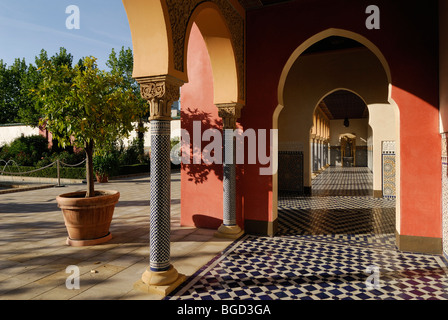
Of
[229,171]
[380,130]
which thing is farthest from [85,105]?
[380,130]

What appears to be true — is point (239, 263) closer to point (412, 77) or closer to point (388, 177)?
point (412, 77)

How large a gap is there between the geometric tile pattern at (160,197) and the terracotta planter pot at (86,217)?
1613 mm

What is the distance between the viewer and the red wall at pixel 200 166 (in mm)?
5098

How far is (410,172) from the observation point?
404cm

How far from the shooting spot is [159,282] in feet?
9.35

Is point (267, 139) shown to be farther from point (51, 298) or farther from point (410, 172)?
point (51, 298)

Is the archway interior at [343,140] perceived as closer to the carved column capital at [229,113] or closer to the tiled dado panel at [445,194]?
the carved column capital at [229,113]

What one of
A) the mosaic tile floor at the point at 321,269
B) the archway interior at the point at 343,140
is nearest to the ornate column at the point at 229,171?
the mosaic tile floor at the point at 321,269

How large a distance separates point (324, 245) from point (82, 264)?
3270 mm

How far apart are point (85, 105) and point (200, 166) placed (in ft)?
6.79

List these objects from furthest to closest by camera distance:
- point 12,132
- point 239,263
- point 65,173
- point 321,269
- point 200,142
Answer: point 12,132 < point 65,173 < point 200,142 < point 239,263 < point 321,269

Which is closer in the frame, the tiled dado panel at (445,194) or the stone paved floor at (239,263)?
the stone paved floor at (239,263)

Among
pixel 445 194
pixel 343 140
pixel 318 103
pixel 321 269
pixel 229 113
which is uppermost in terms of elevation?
pixel 318 103
